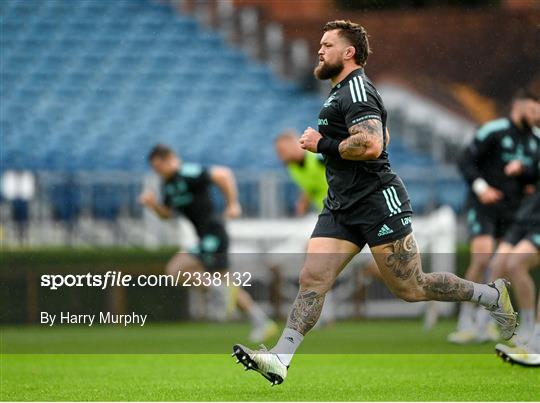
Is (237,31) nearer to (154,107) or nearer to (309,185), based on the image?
(154,107)

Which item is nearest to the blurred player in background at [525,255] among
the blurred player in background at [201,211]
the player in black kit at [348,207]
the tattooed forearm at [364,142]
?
the player in black kit at [348,207]

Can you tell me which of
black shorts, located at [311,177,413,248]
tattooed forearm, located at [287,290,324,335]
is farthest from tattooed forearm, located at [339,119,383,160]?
tattooed forearm, located at [287,290,324,335]

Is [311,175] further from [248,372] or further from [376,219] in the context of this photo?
[376,219]

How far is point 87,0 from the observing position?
982 inches

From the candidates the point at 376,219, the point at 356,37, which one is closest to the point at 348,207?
the point at 376,219

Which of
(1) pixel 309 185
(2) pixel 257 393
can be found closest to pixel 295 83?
(1) pixel 309 185

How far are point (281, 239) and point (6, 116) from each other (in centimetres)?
538

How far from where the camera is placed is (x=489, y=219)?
1236cm

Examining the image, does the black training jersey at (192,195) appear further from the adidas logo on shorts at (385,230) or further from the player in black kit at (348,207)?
the adidas logo on shorts at (385,230)

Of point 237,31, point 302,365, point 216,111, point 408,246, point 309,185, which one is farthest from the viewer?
point 237,31

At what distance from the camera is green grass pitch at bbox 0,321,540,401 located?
25.7ft

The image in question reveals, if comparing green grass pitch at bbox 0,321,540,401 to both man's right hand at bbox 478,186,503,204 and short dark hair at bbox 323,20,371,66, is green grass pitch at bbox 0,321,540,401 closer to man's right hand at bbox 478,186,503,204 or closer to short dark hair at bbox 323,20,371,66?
man's right hand at bbox 478,186,503,204

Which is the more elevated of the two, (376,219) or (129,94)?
(376,219)

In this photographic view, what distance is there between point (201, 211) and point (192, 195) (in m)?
0.24
